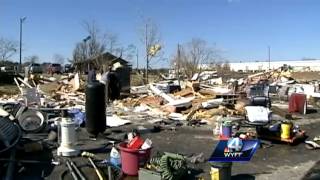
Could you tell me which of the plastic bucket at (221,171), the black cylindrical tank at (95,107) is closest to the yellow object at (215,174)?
the plastic bucket at (221,171)

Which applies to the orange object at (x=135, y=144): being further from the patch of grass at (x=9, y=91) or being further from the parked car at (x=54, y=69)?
the parked car at (x=54, y=69)

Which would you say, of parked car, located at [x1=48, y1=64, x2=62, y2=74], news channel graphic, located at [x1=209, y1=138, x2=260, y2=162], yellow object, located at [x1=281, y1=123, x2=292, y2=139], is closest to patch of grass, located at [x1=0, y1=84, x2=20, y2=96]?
yellow object, located at [x1=281, y1=123, x2=292, y2=139]

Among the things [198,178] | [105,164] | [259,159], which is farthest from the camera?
[259,159]

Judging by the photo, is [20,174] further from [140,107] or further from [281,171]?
[140,107]

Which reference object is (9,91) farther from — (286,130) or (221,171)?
(221,171)

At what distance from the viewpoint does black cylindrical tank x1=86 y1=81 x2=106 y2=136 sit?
464 inches

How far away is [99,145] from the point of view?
37.5 ft

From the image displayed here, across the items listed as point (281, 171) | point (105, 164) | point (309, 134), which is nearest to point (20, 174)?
point (105, 164)

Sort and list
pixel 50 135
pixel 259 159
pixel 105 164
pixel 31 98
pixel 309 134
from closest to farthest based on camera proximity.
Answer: pixel 105 164 → pixel 259 159 → pixel 50 135 → pixel 309 134 → pixel 31 98

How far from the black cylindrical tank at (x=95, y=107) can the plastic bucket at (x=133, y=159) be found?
3371 mm

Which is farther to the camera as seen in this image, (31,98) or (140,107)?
(140,107)

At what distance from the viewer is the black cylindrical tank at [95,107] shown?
38.7 ft

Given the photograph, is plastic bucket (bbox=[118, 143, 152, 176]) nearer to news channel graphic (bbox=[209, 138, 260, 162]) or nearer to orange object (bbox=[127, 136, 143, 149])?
orange object (bbox=[127, 136, 143, 149])

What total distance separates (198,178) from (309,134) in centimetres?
694
